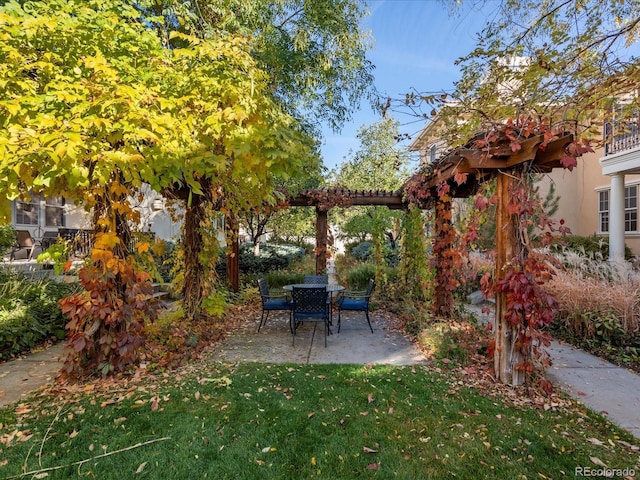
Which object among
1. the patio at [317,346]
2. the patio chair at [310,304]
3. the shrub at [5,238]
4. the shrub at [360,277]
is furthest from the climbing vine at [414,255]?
the shrub at [5,238]

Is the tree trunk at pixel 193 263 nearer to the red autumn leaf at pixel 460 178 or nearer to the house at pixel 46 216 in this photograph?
the house at pixel 46 216

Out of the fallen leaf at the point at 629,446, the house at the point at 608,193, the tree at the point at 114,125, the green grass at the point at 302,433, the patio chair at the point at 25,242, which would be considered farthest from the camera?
the house at the point at 608,193

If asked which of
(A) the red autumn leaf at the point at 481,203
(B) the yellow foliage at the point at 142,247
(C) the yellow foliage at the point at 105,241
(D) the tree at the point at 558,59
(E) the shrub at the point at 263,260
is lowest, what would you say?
(E) the shrub at the point at 263,260

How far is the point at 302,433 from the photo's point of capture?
8.45 feet

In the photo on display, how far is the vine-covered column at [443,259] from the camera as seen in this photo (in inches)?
214

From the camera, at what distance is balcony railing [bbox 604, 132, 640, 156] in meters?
8.78

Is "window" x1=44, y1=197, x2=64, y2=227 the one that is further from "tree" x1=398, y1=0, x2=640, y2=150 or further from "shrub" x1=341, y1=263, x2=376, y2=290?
"tree" x1=398, y1=0, x2=640, y2=150

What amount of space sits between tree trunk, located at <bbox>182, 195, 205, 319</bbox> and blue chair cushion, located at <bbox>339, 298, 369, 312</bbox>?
2312mm

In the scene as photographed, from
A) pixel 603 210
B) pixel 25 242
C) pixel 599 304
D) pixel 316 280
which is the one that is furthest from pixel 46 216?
pixel 603 210

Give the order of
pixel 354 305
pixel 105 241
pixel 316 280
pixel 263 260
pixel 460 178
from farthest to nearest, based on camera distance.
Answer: pixel 263 260, pixel 316 280, pixel 354 305, pixel 460 178, pixel 105 241

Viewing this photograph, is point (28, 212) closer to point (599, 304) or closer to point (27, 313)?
point (27, 313)

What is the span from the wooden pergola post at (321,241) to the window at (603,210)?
10.5m

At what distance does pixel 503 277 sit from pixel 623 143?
9.17 m

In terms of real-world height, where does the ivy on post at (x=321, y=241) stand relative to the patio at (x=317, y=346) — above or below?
above
